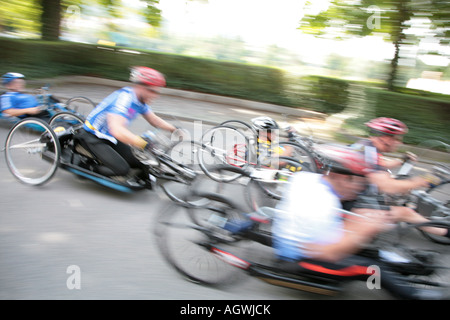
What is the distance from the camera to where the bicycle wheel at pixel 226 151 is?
Result: 523cm

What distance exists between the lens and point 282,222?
2.65 meters

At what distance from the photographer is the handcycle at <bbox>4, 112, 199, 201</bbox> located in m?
4.30

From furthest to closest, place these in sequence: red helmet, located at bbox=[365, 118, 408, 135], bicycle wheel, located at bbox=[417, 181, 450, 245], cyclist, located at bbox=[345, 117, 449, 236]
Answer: bicycle wheel, located at bbox=[417, 181, 450, 245]
red helmet, located at bbox=[365, 118, 408, 135]
cyclist, located at bbox=[345, 117, 449, 236]

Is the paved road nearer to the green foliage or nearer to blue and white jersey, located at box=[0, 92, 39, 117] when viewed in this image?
blue and white jersey, located at box=[0, 92, 39, 117]

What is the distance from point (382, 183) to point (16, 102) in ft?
19.8

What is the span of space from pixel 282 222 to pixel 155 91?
2485 millimetres

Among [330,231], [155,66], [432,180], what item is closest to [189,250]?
[330,231]

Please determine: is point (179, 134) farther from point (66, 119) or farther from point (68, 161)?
point (66, 119)

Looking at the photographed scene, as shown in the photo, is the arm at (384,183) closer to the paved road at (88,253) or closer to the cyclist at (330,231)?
the cyclist at (330,231)

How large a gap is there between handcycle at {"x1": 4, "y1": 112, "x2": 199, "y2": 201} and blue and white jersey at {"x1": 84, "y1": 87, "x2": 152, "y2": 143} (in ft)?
0.95

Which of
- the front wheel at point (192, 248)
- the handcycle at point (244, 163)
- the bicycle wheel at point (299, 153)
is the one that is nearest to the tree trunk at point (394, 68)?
the bicycle wheel at point (299, 153)

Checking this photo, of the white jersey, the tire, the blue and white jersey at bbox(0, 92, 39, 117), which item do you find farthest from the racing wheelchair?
the blue and white jersey at bbox(0, 92, 39, 117)

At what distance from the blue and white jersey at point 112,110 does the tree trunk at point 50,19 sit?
1090 centimetres
